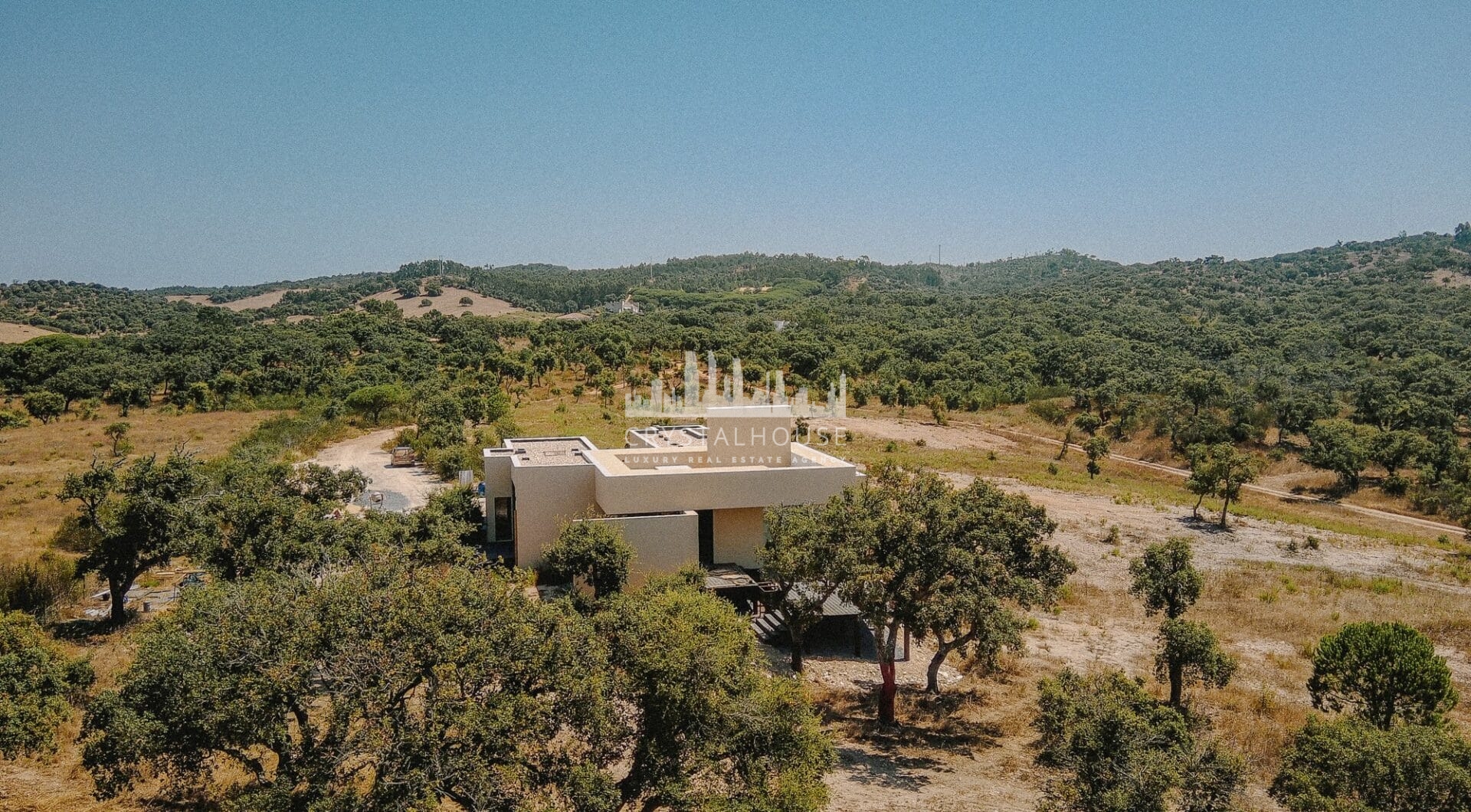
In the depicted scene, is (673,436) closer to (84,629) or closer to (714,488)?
(714,488)

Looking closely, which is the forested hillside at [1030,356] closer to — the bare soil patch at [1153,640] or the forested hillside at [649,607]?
the forested hillside at [649,607]

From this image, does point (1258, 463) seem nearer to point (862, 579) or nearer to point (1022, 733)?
point (1022, 733)

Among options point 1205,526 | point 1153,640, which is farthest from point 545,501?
point 1205,526

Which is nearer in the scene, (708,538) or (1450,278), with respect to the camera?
(708,538)

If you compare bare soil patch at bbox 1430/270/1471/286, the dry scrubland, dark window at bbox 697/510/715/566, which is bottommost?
the dry scrubland

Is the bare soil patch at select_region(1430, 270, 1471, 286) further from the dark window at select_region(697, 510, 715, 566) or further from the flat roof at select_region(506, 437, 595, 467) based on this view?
the flat roof at select_region(506, 437, 595, 467)

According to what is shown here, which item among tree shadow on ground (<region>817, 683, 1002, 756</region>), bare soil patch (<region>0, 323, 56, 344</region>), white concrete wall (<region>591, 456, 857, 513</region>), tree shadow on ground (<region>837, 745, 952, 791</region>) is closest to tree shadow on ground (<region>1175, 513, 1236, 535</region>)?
white concrete wall (<region>591, 456, 857, 513</region>)
